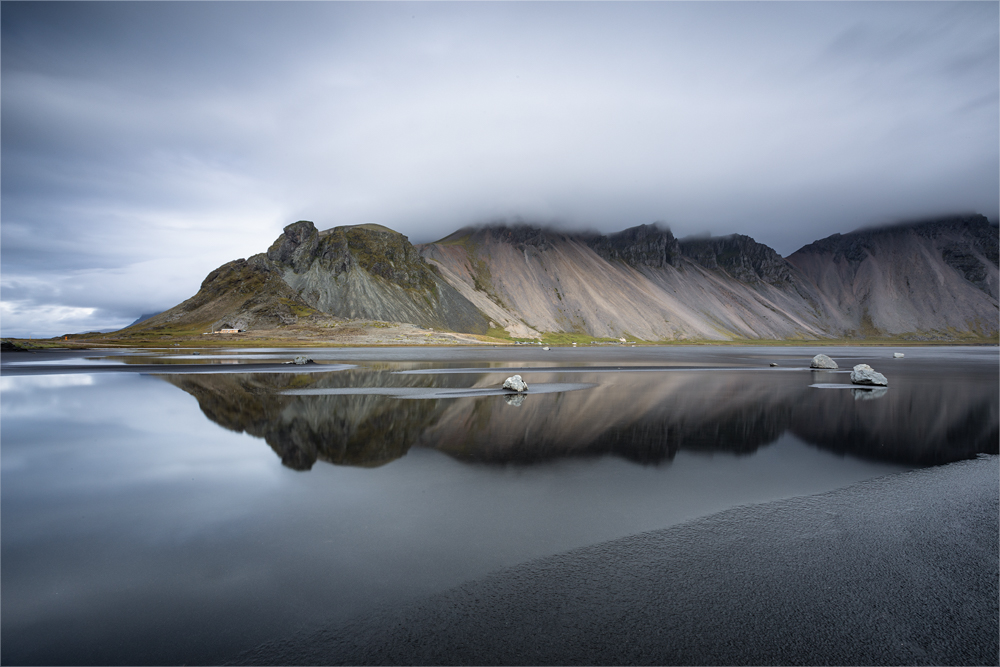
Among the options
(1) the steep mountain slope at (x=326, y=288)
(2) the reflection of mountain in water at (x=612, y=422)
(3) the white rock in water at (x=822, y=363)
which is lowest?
(3) the white rock in water at (x=822, y=363)

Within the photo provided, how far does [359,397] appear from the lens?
932 inches

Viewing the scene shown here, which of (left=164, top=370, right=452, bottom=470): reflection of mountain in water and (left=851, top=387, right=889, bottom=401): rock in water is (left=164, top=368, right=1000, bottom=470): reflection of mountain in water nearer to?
(left=164, top=370, right=452, bottom=470): reflection of mountain in water

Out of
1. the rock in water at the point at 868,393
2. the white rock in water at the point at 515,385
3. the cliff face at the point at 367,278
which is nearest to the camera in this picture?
the rock in water at the point at 868,393

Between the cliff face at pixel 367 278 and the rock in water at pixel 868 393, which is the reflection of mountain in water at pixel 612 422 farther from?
the cliff face at pixel 367 278

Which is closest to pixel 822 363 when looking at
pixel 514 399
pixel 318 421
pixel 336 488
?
pixel 514 399

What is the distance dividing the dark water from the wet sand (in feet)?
1.64

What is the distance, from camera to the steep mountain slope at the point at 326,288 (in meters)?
148

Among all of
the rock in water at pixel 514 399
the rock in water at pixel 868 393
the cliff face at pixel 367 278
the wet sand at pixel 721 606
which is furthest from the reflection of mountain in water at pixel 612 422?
the cliff face at pixel 367 278

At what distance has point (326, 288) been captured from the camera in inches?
6245

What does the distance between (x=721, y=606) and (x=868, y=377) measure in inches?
1284

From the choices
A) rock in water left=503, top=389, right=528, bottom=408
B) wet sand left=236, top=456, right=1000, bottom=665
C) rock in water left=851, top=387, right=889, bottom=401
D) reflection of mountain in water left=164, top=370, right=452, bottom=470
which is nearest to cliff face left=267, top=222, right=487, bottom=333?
reflection of mountain in water left=164, top=370, right=452, bottom=470

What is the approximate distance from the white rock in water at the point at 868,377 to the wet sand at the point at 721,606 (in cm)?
2695

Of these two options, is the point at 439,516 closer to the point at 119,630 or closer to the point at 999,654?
the point at 119,630

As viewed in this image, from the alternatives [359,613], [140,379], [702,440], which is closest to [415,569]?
[359,613]
